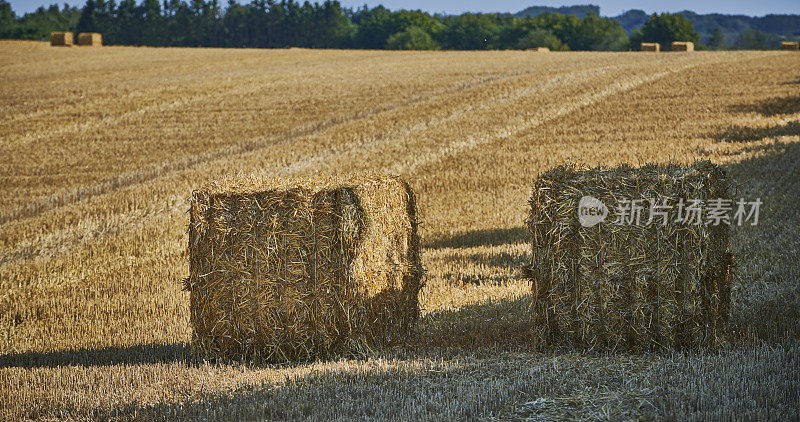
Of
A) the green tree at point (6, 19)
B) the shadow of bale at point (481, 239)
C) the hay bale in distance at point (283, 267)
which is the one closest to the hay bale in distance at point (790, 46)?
the shadow of bale at point (481, 239)

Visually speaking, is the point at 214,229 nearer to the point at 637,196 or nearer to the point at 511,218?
the point at 637,196

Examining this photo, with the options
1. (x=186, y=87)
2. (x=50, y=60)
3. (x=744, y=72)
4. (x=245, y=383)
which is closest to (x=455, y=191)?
(x=245, y=383)

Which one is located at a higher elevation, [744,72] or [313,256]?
[744,72]

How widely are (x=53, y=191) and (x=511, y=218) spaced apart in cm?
802

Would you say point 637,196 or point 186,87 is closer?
point 637,196

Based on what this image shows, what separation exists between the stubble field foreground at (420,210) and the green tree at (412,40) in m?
44.4

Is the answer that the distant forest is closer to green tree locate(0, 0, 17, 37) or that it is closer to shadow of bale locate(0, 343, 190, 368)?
green tree locate(0, 0, 17, 37)

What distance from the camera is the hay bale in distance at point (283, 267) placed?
566cm

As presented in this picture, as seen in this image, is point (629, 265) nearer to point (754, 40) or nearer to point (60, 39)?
point (60, 39)

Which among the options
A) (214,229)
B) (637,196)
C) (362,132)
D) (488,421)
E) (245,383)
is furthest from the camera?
(362,132)

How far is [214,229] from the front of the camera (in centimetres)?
568

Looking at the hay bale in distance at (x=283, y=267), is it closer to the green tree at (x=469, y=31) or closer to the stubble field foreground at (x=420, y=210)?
the stubble field foreground at (x=420, y=210)

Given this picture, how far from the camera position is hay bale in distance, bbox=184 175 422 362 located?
566 centimetres

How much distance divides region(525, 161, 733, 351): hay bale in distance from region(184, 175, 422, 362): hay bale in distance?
4.31 ft
